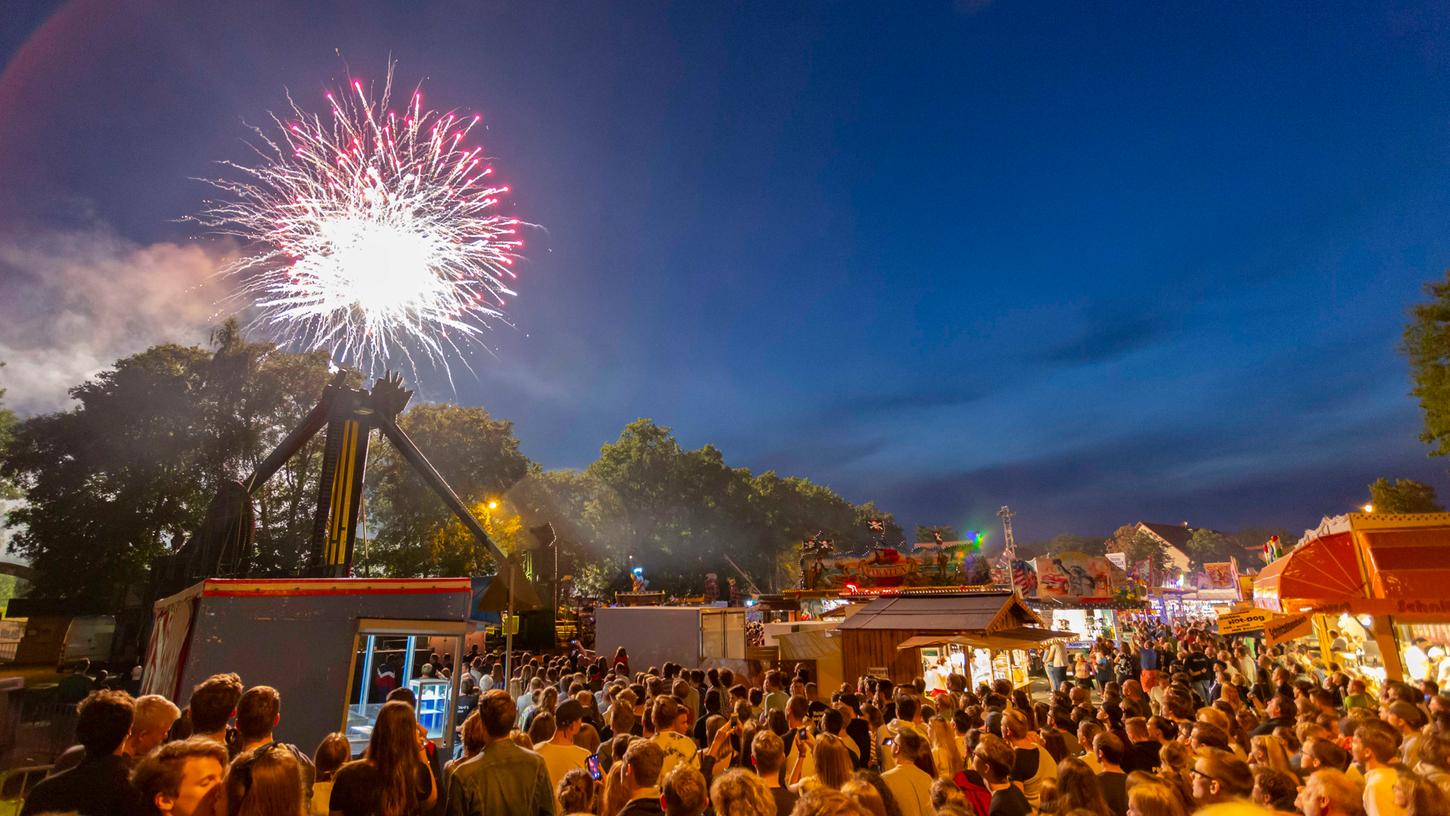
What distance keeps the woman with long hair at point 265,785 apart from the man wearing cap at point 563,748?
254cm

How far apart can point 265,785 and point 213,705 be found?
69.4 inches

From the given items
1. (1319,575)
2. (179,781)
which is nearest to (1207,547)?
(1319,575)

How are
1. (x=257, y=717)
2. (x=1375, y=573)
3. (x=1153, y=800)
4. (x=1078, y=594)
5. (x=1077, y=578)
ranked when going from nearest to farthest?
1. (x=1153, y=800)
2. (x=257, y=717)
3. (x=1375, y=573)
4. (x=1078, y=594)
5. (x=1077, y=578)

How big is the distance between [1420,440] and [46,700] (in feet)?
155

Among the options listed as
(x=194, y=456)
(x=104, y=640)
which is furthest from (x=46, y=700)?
(x=194, y=456)

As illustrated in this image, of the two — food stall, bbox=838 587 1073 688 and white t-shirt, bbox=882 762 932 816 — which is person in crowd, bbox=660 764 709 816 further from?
food stall, bbox=838 587 1073 688

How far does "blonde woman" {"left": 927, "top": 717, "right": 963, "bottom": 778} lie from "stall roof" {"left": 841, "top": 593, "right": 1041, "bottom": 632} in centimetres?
937

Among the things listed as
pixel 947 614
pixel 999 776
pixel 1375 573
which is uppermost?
pixel 1375 573

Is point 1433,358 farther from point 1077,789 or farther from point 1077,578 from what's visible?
point 1077,789

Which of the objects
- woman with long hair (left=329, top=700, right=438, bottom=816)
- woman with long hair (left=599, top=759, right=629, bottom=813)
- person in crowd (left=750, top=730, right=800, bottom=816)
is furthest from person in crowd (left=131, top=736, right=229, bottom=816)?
person in crowd (left=750, top=730, right=800, bottom=816)

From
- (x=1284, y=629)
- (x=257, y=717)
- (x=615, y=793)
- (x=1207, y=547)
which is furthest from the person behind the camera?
(x=1207, y=547)

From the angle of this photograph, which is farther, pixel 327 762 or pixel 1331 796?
pixel 327 762

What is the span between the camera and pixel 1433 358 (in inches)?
1016

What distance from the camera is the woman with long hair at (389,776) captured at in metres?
3.92
